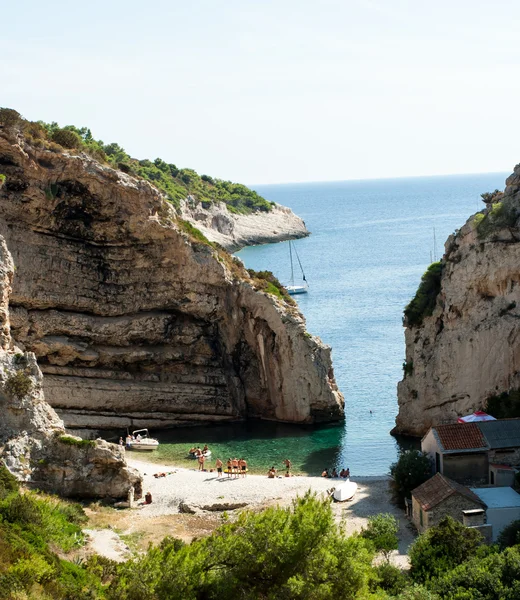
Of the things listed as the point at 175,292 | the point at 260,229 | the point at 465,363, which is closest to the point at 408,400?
the point at 465,363

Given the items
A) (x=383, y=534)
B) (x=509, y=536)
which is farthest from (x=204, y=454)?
(x=509, y=536)

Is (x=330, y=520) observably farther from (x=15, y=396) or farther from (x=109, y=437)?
(x=109, y=437)

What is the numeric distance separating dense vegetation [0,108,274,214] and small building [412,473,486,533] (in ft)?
83.7

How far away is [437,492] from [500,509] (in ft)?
7.22

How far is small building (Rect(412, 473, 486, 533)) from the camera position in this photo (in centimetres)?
3078

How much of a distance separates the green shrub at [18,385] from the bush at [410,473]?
45.9 feet

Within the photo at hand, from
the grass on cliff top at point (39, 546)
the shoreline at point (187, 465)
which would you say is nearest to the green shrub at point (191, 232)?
the shoreline at point (187, 465)

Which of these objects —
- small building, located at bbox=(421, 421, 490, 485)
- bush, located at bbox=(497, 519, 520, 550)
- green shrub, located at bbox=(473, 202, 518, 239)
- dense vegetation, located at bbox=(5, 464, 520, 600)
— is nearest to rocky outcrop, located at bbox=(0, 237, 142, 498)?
dense vegetation, located at bbox=(5, 464, 520, 600)

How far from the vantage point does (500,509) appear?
30.5 meters

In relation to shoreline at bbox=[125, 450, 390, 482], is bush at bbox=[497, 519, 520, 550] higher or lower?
higher

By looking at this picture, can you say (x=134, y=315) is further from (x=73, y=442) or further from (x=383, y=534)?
(x=383, y=534)

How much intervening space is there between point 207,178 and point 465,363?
11408 centimetres

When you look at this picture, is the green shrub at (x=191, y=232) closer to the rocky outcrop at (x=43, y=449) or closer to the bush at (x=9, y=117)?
the bush at (x=9, y=117)

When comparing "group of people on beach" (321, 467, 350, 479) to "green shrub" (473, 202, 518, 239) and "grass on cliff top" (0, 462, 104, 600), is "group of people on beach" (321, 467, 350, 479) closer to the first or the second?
"grass on cliff top" (0, 462, 104, 600)
